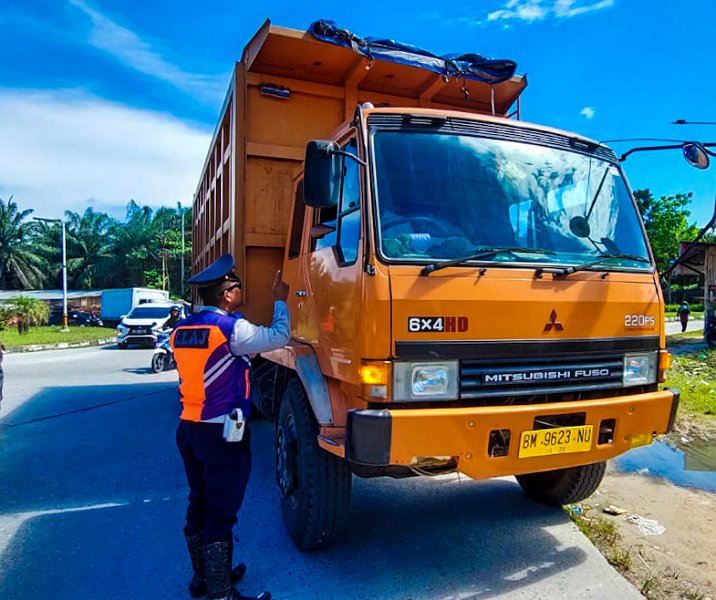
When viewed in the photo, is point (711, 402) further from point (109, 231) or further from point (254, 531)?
point (109, 231)

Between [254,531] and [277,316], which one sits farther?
[254,531]

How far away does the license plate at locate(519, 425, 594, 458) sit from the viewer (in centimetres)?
271

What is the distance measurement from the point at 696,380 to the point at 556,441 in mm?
8762

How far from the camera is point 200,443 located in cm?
267

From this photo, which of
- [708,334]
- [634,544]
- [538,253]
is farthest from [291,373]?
[708,334]

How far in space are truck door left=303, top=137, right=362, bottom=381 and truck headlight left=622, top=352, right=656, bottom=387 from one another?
154cm

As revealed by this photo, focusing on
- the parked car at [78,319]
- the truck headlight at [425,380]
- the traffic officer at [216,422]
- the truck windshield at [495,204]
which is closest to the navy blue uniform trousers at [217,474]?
the traffic officer at [216,422]

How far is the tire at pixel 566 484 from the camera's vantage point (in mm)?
3721

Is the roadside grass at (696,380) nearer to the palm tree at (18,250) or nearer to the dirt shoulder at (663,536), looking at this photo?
the dirt shoulder at (663,536)

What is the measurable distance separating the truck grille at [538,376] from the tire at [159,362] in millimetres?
10433

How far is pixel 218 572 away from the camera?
263 centimetres

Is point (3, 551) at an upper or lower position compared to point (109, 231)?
lower

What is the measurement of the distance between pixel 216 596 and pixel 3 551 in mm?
1656

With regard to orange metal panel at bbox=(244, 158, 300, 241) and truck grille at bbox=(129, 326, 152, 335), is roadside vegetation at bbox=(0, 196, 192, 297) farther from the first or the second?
orange metal panel at bbox=(244, 158, 300, 241)
